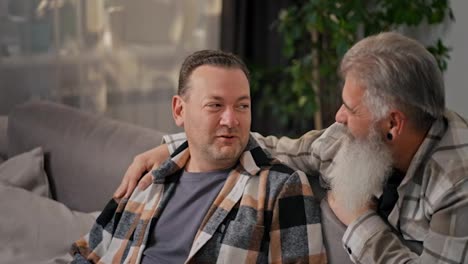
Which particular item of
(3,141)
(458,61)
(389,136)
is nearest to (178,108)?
(389,136)

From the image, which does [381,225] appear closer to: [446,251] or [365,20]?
[446,251]

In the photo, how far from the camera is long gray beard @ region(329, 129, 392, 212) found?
160cm

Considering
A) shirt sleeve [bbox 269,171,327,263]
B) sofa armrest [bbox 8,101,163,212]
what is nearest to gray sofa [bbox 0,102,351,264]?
sofa armrest [bbox 8,101,163,212]

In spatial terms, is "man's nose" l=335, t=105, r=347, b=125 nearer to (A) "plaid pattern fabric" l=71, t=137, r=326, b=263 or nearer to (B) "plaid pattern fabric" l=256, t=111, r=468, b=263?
(B) "plaid pattern fabric" l=256, t=111, r=468, b=263

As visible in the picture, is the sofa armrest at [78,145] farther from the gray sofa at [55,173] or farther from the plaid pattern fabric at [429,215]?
the plaid pattern fabric at [429,215]

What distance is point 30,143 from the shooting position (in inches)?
109

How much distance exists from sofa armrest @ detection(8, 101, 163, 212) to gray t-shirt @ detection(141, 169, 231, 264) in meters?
0.41

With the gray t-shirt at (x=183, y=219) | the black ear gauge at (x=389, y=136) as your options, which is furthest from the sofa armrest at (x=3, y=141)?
the black ear gauge at (x=389, y=136)

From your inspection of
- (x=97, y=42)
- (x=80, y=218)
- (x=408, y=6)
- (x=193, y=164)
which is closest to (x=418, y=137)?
(x=193, y=164)

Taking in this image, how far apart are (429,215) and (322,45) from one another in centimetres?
224

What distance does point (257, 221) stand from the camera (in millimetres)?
1743

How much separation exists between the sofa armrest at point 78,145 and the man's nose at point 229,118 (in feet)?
1.68

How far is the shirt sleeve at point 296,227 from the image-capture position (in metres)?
1.71

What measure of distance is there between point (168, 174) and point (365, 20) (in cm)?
151
